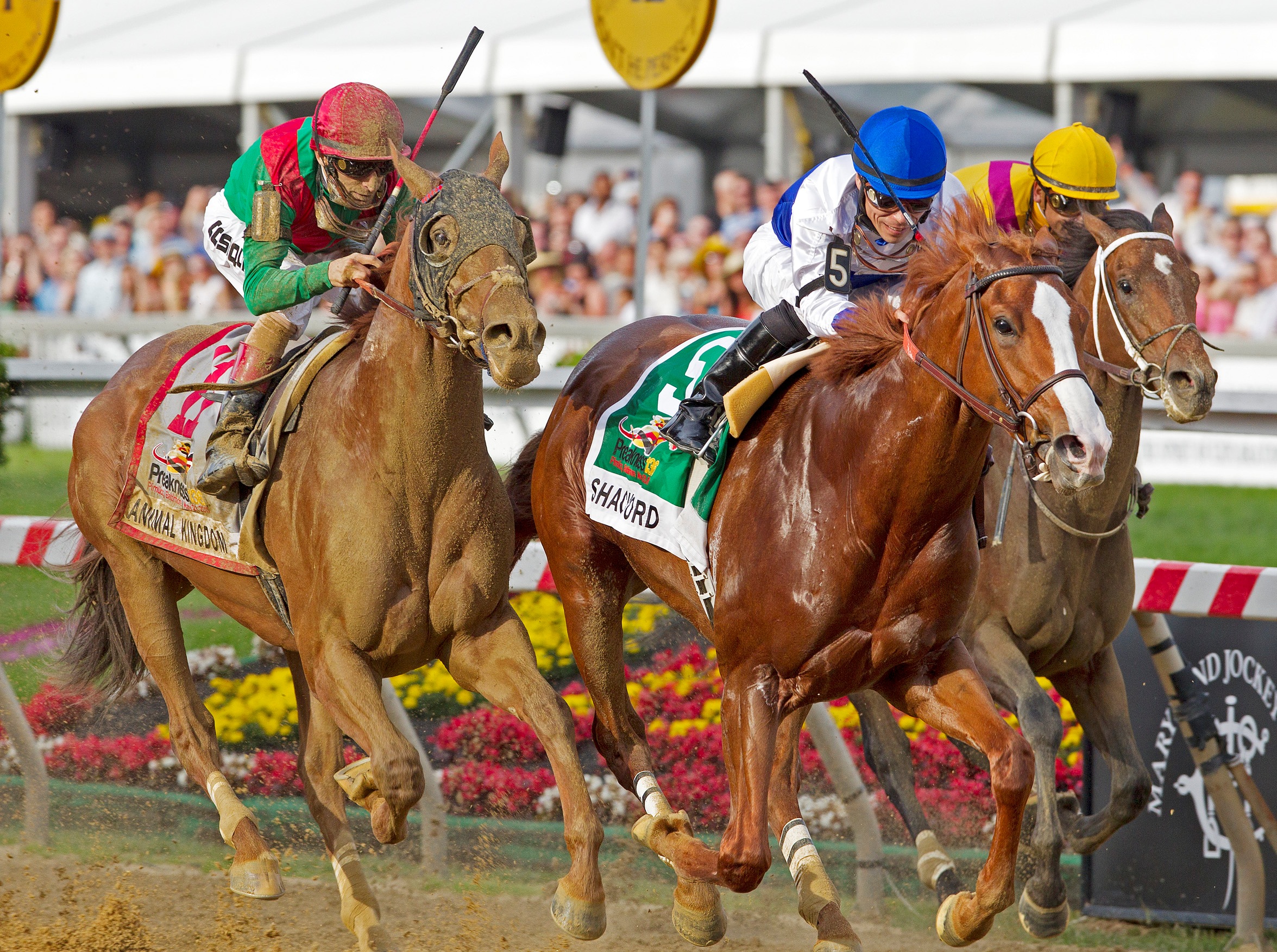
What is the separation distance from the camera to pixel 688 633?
19.2ft

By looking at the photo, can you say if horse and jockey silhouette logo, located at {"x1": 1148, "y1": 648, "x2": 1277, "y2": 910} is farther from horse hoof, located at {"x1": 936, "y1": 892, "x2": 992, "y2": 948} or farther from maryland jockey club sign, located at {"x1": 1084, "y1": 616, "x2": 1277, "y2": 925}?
horse hoof, located at {"x1": 936, "y1": 892, "x2": 992, "y2": 948}

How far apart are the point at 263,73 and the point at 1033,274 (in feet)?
34.1

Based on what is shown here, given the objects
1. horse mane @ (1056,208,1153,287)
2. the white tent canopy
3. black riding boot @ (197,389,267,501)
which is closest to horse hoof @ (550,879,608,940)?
black riding boot @ (197,389,267,501)

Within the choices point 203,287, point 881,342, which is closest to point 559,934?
point 881,342

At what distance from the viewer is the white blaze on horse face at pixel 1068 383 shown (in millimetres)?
3100

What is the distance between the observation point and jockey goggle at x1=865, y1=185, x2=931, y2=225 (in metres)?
4.13

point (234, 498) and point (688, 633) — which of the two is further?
point (688, 633)

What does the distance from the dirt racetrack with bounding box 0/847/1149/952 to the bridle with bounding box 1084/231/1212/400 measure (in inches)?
72.1

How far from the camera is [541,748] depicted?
5766mm

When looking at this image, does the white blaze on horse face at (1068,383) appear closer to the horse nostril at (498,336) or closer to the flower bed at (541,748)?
the horse nostril at (498,336)

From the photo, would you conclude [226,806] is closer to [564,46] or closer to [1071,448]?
[1071,448]

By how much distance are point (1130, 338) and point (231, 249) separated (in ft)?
8.40

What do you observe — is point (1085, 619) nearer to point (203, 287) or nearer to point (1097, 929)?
point (1097, 929)

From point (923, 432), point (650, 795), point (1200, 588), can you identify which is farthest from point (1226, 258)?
point (923, 432)
